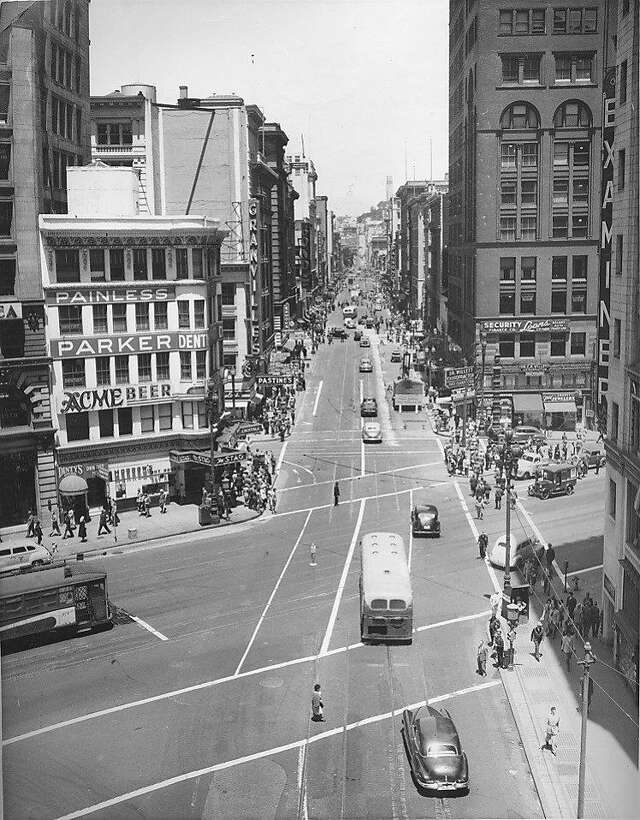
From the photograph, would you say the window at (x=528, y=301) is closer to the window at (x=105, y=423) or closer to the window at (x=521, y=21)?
the window at (x=521, y=21)

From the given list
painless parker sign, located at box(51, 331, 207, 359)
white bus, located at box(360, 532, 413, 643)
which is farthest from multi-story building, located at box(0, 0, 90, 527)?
white bus, located at box(360, 532, 413, 643)

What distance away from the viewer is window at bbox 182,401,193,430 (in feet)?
128

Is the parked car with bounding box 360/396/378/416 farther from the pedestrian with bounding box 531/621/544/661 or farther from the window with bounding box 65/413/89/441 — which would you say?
the pedestrian with bounding box 531/621/544/661

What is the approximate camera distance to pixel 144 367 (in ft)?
125

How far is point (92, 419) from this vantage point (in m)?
36.9

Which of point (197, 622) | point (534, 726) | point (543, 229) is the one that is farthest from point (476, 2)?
point (534, 726)

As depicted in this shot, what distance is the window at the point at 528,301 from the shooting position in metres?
42.4

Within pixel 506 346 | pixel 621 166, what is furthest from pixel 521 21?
pixel 506 346

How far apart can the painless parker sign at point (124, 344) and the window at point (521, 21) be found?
1609 cm

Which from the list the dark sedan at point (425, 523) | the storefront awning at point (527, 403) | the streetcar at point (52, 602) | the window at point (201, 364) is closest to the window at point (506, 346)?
the storefront awning at point (527, 403)

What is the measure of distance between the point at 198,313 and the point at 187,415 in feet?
13.6

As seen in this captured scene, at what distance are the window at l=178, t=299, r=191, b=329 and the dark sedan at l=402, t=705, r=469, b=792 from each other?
24194mm

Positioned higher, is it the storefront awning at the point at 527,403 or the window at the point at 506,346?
the window at the point at 506,346

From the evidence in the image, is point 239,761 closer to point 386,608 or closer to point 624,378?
point 386,608
